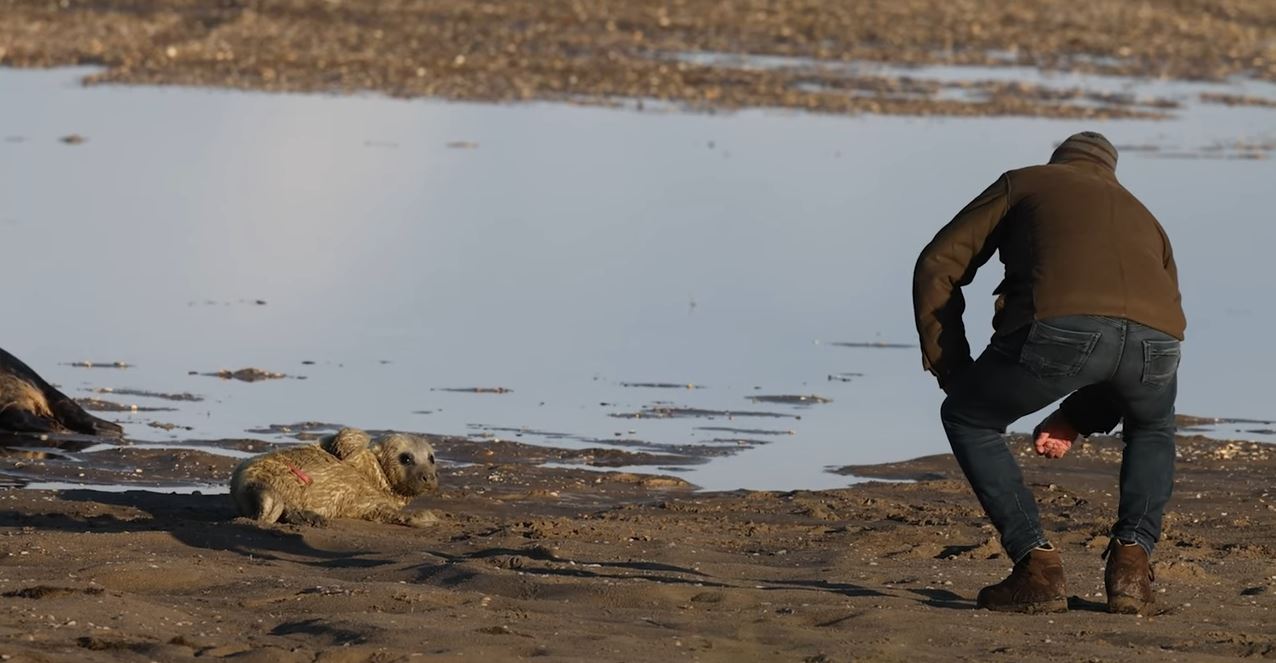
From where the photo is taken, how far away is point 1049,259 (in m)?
7.69

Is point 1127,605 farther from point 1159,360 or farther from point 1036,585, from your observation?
point 1159,360

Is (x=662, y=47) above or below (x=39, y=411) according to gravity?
above

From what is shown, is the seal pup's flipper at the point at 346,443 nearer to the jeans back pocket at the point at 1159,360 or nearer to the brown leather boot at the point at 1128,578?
the brown leather boot at the point at 1128,578

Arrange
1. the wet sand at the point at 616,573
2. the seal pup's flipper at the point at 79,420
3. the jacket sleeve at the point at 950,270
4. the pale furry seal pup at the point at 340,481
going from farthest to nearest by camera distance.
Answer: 1. the seal pup's flipper at the point at 79,420
2. the pale furry seal pup at the point at 340,481
3. the jacket sleeve at the point at 950,270
4. the wet sand at the point at 616,573

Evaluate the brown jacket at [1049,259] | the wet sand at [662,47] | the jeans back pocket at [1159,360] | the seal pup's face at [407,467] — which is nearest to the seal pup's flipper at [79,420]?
the seal pup's face at [407,467]

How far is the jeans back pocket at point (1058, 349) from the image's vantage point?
25.0ft

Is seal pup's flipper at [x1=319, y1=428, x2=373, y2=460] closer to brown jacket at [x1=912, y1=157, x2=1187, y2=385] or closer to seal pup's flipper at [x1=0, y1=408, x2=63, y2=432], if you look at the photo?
seal pup's flipper at [x1=0, y1=408, x2=63, y2=432]

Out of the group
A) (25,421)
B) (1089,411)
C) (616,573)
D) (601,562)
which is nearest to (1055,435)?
(1089,411)

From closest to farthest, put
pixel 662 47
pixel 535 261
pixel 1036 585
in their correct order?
pixel 1036 585 < pixel 535 261 < pixel 662 47

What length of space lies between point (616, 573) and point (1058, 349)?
205 centimetres

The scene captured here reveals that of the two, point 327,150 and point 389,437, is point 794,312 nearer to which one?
point 389,437

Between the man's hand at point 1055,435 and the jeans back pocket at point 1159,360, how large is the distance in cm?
46

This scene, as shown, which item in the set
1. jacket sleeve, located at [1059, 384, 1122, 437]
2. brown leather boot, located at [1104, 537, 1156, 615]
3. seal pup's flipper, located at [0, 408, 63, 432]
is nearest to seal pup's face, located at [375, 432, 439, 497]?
seal pup's flipper, located at [0, 408, 63, 432]

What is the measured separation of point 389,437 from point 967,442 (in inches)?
133
